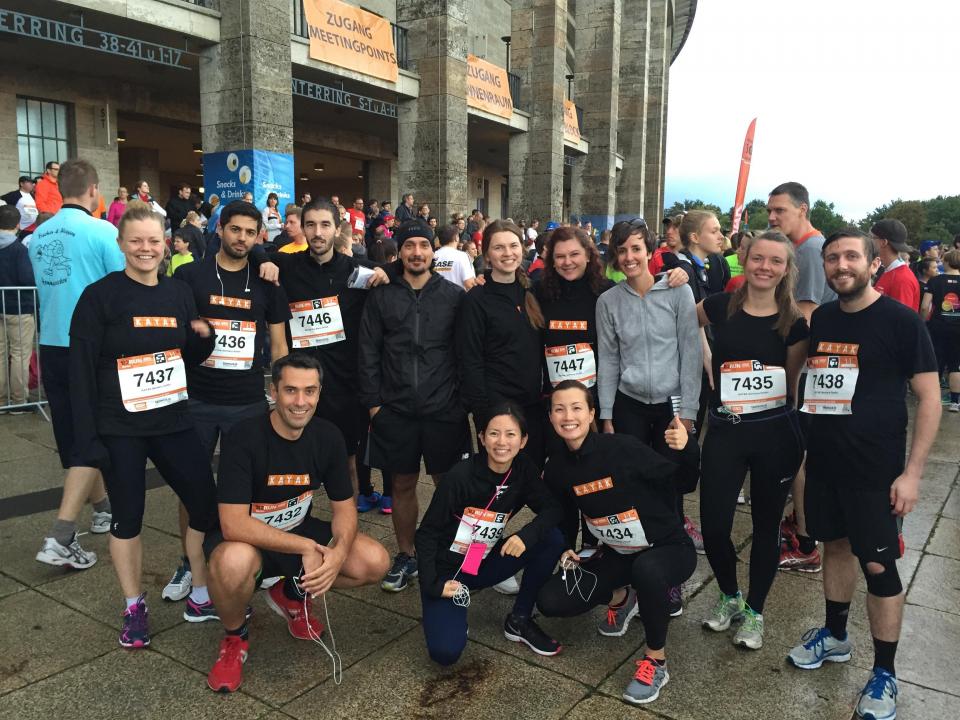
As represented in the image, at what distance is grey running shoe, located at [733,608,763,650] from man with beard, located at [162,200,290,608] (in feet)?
8.93

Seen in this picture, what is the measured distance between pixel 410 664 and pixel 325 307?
2.20 meters

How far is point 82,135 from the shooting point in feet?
53.9

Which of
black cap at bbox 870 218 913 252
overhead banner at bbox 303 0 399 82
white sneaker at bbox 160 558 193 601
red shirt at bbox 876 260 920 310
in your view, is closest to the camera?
white sneaker at bbox 160 558 193 601

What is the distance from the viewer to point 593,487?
11.7 ft

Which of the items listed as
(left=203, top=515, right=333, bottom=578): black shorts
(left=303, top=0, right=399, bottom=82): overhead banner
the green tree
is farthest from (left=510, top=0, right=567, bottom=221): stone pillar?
the green tree

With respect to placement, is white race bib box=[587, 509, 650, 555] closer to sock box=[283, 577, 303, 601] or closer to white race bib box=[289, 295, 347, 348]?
sock box=[283, 577, 303, 601]

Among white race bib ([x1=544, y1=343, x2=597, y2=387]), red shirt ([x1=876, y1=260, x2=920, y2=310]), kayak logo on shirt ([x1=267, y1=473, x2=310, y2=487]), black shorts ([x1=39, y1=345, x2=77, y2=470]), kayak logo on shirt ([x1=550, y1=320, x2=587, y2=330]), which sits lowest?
kayak logo on shirt ([x1=267, y1=473, x2=310, y2=487])

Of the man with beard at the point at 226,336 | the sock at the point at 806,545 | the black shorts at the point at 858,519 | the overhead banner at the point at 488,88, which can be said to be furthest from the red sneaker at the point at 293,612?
the overhead banner at the point at 488,88

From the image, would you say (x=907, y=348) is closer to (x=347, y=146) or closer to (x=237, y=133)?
(x=237, y=133)

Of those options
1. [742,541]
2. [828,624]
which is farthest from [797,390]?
[742,541]

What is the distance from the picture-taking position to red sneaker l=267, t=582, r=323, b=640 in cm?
357

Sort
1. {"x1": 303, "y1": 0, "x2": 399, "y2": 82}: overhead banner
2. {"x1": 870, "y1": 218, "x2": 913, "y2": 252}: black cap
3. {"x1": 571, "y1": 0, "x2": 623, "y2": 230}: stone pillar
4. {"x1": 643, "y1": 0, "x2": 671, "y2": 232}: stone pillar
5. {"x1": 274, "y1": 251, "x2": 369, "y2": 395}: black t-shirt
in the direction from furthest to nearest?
1. {"x1": 643, "y1": 0, "x2": 671, "y2": 232}: stone pillar
2. {"x1": 571, "y1": 0, "x2": 623, "y2": 230}: stone pillar
3. {"x1": 303, "y1": 0, "x2": 399, "y2": 82}: overhead banner
4. {"x1": 870, "y1": 218, "x2": 913, "y2": 252}: black cap
5. {"x1": 274, "y1": 251, "x2": 369, "y2": 395}: black t-shirt

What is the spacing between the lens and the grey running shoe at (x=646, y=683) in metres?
3.09

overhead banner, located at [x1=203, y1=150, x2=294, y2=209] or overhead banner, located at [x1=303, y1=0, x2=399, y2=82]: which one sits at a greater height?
overhead banner, located at [x1=303, y1=0, x2=399, y2=82]
